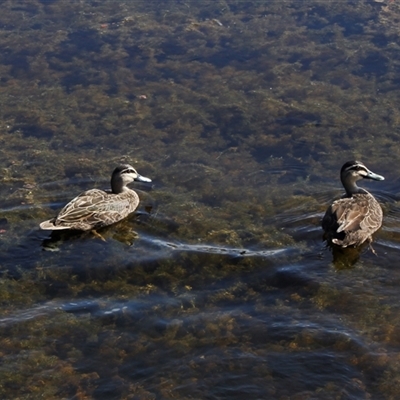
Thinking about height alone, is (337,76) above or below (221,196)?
above

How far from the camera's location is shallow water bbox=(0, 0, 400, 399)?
22.4 feet

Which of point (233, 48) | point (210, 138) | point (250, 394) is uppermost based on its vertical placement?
point (233, 48)

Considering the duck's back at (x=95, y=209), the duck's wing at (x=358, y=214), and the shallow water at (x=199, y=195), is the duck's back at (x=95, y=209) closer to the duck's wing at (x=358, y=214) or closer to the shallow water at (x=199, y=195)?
the shallow water at (x=199, y=195)

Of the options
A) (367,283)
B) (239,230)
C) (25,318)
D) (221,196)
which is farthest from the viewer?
(221,196)

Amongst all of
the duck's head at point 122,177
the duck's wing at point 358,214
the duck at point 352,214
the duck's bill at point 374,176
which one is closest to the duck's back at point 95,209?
the duck's head at point 122,177

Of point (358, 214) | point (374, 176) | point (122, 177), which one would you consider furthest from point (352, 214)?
point (122, 177)

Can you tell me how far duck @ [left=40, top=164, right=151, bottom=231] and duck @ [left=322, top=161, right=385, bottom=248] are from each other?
8.58 ft

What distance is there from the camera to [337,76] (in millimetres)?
13281

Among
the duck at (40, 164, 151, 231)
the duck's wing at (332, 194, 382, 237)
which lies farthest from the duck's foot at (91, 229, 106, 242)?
the duck's wing at (332, 194, 382, 237)

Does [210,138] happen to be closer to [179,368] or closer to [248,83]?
[248,83]

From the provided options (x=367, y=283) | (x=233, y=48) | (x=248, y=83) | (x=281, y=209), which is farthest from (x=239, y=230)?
(x=233, y=48)

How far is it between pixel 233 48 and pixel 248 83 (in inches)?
56.5

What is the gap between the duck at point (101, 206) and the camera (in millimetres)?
9195

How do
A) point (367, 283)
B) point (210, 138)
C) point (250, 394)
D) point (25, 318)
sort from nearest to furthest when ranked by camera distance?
point (250, 394), point (25, 318), point (367, 283), point (210, 138)
